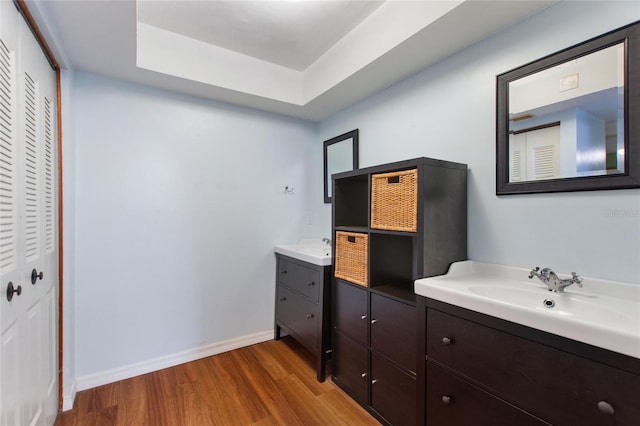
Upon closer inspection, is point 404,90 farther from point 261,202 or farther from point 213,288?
point 213,288

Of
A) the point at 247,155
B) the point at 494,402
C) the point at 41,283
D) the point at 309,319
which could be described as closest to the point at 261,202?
the point at 247,155

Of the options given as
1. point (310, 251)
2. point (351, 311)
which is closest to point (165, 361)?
point (310, 251)

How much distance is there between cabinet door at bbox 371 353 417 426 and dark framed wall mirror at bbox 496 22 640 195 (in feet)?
3.70

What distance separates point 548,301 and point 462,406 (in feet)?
1.85

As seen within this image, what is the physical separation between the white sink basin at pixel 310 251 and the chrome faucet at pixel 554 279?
1.23m

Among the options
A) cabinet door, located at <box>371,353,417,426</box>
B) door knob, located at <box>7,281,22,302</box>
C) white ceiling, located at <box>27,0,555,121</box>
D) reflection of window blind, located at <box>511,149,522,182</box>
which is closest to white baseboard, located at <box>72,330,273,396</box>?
door knob, located at <box>7,281,22,302</box>

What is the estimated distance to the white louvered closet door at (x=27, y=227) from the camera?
3.61 ft

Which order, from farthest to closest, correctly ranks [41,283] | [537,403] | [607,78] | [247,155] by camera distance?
1. [247,155]
2. [41,283]
3. [607,78]
4. [537,403]

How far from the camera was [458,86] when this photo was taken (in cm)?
177

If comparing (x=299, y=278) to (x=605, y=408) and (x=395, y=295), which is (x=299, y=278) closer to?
(x=395, y=295)

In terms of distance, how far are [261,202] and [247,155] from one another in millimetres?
452

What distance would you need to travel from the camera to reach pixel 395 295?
5.34ft

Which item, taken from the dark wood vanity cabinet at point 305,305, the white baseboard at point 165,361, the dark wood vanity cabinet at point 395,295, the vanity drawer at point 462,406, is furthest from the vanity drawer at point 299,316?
the vanity drawer at point 462,406

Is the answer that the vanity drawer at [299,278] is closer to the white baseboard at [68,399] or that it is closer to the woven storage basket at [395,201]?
the woven storage basket at [395,201]
